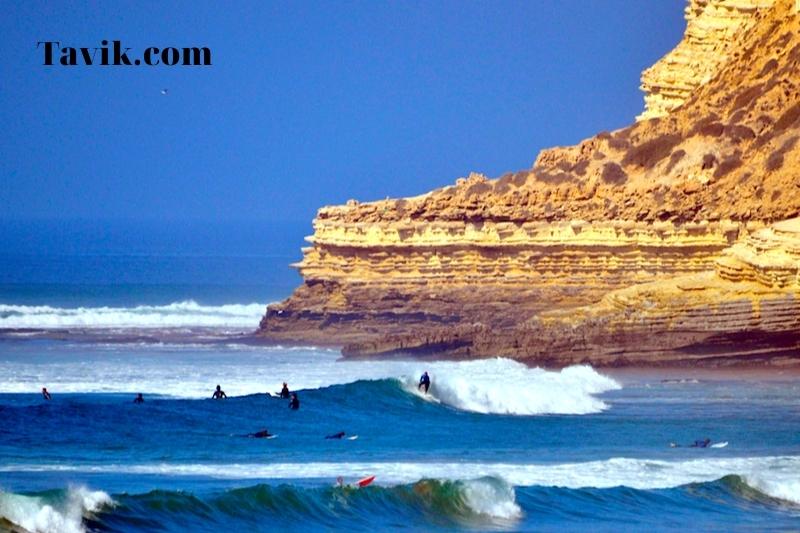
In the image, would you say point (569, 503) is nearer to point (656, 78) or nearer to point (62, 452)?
point (62, 452)

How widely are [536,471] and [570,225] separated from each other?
27.9 meters

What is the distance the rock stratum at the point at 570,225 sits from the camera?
64562mm

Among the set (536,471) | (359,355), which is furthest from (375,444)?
(359,355)

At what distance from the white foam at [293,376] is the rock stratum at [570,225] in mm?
2248

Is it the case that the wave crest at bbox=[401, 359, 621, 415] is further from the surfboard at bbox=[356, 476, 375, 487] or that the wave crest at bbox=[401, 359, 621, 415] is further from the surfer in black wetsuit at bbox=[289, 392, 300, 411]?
the surfboard at bbox=[356, 476, 375, 487]

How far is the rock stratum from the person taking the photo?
64.6 metres

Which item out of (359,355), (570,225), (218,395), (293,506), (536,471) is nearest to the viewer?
(293,506)

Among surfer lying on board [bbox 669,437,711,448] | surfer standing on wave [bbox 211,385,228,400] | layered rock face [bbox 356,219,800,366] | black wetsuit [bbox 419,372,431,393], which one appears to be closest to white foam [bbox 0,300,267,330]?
layered rock face [bbox 356,219,800,366]

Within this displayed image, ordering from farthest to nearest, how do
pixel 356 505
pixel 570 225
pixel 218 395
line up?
pixel 570 225 < pixel 218 395 < pixel 356 505

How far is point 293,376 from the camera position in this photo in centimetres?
5559

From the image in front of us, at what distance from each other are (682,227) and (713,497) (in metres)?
29.2

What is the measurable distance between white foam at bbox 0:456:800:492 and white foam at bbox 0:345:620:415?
343 inches

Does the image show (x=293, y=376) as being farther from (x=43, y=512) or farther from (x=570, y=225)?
(x=43, y=512)

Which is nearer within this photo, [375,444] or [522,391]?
[375,444]
